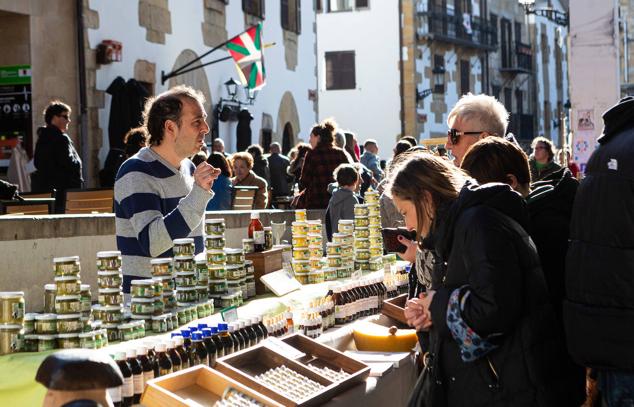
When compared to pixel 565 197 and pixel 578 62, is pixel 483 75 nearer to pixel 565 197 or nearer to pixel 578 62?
pixel 578 62

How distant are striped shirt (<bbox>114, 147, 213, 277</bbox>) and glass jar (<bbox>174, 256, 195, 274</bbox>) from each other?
0.29 ft

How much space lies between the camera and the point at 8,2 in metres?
11.6

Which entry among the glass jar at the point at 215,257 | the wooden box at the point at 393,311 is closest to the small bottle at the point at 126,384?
the glass jar at the point at 215,257

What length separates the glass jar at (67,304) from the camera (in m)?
3.53

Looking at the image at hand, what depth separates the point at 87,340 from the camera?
3.48 m

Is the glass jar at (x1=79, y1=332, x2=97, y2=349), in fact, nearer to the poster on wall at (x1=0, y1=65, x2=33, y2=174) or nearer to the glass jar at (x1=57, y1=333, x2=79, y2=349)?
the glass jar at (x1=57, y1=333, x2=79, y2=349)

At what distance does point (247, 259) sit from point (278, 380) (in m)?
1.41

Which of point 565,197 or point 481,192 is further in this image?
point 565,197

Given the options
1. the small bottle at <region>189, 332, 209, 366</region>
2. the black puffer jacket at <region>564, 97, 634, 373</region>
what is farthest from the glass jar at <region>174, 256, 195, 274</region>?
the black puffer jacket at <region>564, 97, 634, 373</region>

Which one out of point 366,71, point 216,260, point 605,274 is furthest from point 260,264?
point 366,71

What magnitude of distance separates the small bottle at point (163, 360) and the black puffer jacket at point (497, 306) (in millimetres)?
832

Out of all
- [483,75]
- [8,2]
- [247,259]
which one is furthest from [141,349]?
[483,75]

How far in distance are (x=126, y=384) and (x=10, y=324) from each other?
0.55m

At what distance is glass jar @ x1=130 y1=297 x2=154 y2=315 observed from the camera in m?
3.80
